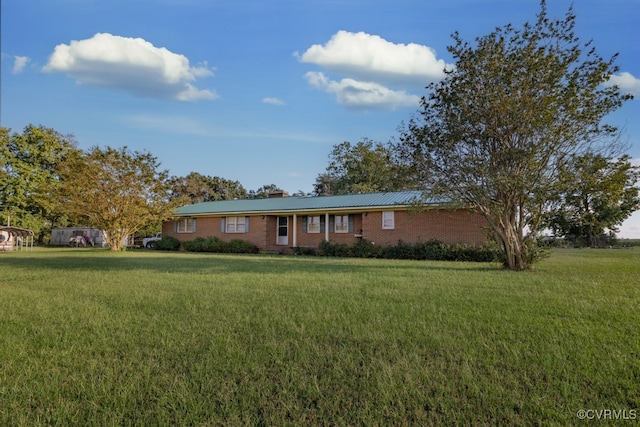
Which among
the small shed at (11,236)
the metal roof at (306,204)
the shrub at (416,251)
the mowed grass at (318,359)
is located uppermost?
the metal roof at (306,204)

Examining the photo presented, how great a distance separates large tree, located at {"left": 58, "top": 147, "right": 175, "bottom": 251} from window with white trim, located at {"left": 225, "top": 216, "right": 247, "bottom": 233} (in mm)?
4835

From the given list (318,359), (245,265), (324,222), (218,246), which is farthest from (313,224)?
(318,359)

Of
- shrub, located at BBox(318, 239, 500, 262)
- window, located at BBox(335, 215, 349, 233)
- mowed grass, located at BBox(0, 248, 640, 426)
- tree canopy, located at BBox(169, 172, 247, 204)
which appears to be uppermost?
tree canopy, located at BBox(169, 172, 247, 204)

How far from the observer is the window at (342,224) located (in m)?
24.1

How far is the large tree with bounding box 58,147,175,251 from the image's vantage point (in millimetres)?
23703

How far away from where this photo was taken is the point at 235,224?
2767cm

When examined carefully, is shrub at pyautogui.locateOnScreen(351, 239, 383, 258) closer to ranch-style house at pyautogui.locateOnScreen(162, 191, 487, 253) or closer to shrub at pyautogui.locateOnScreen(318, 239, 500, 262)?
shrub at pyautogui.locateOnScreen(318, 239, 500, 262)

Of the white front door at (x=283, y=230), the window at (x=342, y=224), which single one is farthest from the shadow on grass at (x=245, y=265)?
the white front door at (x=283, y=230)

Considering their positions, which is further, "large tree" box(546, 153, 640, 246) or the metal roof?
the metal roof

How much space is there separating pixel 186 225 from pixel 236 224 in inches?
188

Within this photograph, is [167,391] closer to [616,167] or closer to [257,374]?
[257,374]

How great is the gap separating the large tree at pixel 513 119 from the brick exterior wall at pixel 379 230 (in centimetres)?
→ 294

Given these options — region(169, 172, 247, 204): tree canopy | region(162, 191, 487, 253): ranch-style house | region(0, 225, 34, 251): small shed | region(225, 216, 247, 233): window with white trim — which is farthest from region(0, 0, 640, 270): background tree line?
region(169, 172, 247, 204): tree canopy

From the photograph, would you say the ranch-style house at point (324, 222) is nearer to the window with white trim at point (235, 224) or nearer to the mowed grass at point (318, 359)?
the window with white trim at point (235, 224)
